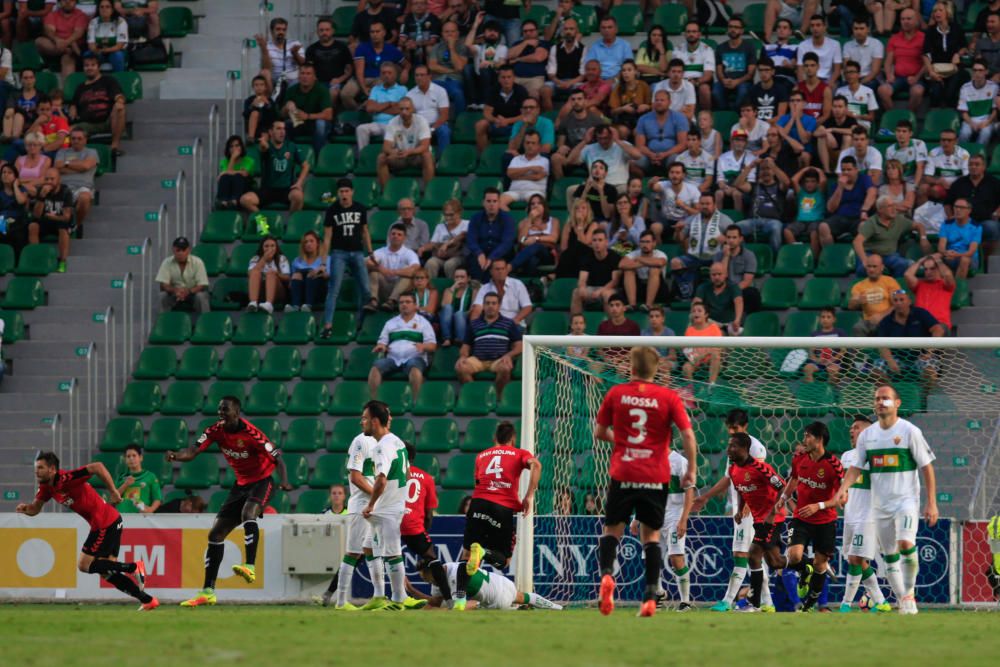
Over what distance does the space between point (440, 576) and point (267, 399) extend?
6.88 m

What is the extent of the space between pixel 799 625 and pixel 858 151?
11.8 m

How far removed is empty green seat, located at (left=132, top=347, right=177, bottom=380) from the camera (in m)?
23.0

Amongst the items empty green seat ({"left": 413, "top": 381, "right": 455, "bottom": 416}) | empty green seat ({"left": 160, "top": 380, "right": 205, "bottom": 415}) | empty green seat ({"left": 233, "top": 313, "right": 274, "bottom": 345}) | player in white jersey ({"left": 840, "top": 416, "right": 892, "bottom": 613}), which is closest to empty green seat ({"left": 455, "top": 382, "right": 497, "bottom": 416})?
empty green seat ({"left": 413, "top": 381, "right": 455, "bottom": 416})

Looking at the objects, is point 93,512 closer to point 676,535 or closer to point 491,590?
point 491,590

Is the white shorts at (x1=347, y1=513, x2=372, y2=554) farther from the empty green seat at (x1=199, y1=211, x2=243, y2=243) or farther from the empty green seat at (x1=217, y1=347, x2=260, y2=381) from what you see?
the empty green seat at (x1=199, y1=211, x2=243, y2=243)

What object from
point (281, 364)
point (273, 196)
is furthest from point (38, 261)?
point (281, 364)

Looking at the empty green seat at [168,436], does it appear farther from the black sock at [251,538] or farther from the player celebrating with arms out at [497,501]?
the player celebrating with arms out at [497,501]

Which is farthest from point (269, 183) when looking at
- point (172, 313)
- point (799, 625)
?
point (799, 625)

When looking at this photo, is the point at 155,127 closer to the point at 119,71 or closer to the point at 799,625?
the point at 119,71

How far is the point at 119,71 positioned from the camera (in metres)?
27.3

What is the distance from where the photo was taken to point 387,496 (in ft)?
50.6

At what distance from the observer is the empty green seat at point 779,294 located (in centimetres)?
2242

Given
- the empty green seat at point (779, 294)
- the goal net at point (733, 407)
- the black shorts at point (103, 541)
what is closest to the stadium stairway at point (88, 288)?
the black shorts at point (103, 541)

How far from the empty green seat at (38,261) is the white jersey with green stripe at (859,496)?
41.3 feet
